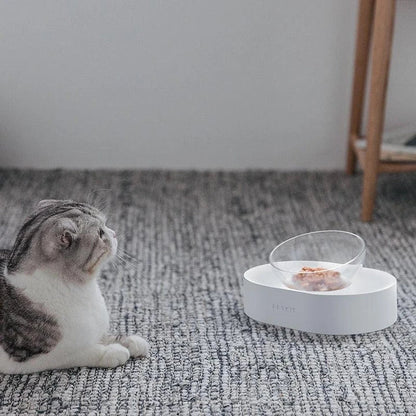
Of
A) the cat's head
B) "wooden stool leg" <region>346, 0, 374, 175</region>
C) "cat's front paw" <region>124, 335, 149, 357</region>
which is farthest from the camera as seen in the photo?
"wooden stool leg" <region>346, 0, 374, 175</region>

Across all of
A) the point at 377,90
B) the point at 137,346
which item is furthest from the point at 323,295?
the point at 377,90

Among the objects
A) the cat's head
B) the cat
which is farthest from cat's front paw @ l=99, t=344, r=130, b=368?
the cat's head

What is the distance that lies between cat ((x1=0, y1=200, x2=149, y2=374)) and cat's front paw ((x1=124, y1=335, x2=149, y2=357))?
6 centimetres

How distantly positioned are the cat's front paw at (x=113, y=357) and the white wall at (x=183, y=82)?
105cm

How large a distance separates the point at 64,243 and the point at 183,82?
109 cm

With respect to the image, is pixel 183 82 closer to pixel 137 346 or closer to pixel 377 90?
pixel 377 90

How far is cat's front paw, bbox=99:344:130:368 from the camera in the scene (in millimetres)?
1248

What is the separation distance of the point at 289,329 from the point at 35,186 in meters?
0.96

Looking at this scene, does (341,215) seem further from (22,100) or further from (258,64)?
(22,100)

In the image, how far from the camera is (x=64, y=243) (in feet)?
3.85

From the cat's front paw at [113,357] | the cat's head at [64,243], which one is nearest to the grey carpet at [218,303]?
the cat's front paw at [113,357]

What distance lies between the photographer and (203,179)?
2.19 m

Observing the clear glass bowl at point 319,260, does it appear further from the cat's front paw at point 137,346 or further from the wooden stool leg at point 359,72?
the wooden stool leg at point 359,72

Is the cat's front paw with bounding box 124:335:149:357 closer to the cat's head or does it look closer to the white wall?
the cat's head
